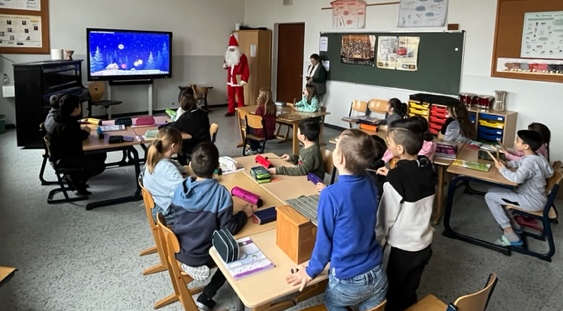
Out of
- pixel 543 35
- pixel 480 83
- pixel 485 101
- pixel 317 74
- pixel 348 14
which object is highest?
pixel 348 14

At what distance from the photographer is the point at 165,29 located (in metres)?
9.02

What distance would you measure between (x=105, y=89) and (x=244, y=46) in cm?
316

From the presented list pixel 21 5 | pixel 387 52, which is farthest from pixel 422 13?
pixel 21 5

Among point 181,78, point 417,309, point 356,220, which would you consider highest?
point 181,78

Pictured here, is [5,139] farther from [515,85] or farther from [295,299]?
[515,85]

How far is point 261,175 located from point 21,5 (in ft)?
21.8

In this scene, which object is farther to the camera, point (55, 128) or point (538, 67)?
point (538, 67)

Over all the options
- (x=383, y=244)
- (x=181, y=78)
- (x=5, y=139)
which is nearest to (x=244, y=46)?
(x=181, y=78)

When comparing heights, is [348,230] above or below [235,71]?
below

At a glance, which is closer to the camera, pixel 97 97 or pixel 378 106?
pixel 378 106

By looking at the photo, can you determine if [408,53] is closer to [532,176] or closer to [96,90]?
[532,176]

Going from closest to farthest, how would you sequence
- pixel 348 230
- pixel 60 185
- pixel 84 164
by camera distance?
pixel 348 230 → pixel 84 164 → pixel 60 185

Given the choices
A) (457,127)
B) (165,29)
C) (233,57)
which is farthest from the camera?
(233,57)

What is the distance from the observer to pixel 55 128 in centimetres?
396
